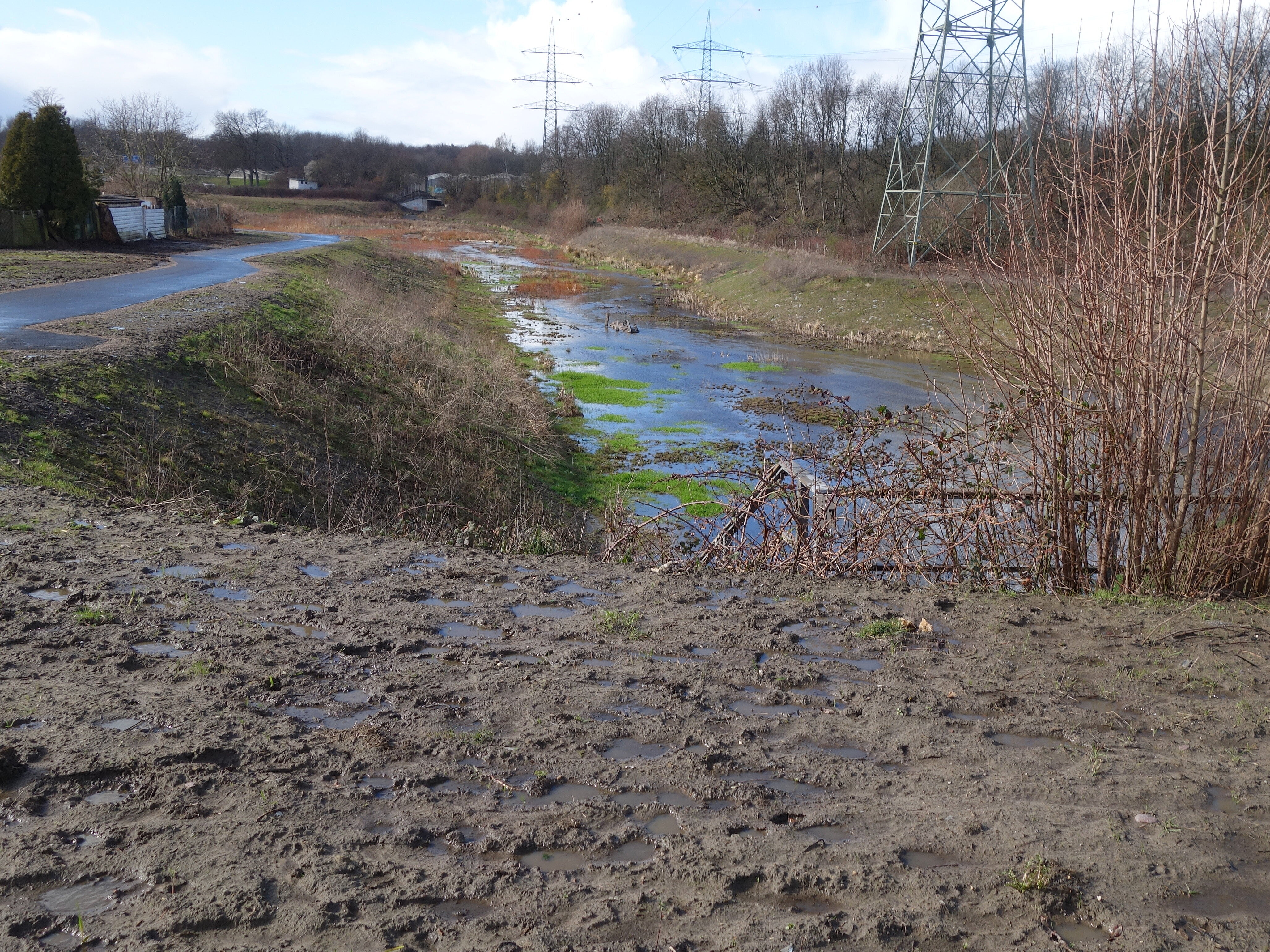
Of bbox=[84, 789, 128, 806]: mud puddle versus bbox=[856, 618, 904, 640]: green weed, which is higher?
bbox=[84, 789, 128, 806]: mud puddle

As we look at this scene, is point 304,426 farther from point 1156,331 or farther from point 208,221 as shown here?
point 208,221

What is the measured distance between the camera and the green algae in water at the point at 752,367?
26.4m

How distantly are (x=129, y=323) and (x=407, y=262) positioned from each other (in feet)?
93.2

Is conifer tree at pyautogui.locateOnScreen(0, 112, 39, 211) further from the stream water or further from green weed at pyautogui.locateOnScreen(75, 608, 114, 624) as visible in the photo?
green weed at pyautogui.locateOnScreen(75, 608, 114, 624)

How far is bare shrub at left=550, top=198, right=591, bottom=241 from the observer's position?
A: 78.9 metres

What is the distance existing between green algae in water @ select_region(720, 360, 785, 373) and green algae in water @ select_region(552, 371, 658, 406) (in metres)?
3.81

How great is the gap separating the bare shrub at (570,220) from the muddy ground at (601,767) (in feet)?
243

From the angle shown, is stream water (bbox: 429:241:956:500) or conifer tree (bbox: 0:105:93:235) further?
conifer tree (bbox: 0:105:93:235)

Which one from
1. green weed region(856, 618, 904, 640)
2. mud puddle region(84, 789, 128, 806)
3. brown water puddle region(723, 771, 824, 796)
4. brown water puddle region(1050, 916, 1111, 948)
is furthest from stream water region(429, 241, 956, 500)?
mud puddle region(84, 789, 128, 806)

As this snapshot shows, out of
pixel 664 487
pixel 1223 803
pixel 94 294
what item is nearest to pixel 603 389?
pixel 664 487

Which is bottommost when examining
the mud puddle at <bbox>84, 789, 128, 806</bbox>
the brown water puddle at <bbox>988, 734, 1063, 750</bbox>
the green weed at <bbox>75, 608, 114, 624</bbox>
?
the brown water puddle at <bbox>988, 734, 1063, 750</bbox>

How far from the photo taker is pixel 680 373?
84.4 ft

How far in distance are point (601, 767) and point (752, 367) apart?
76.8 feet

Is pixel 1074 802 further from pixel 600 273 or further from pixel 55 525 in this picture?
pixel 600 273
